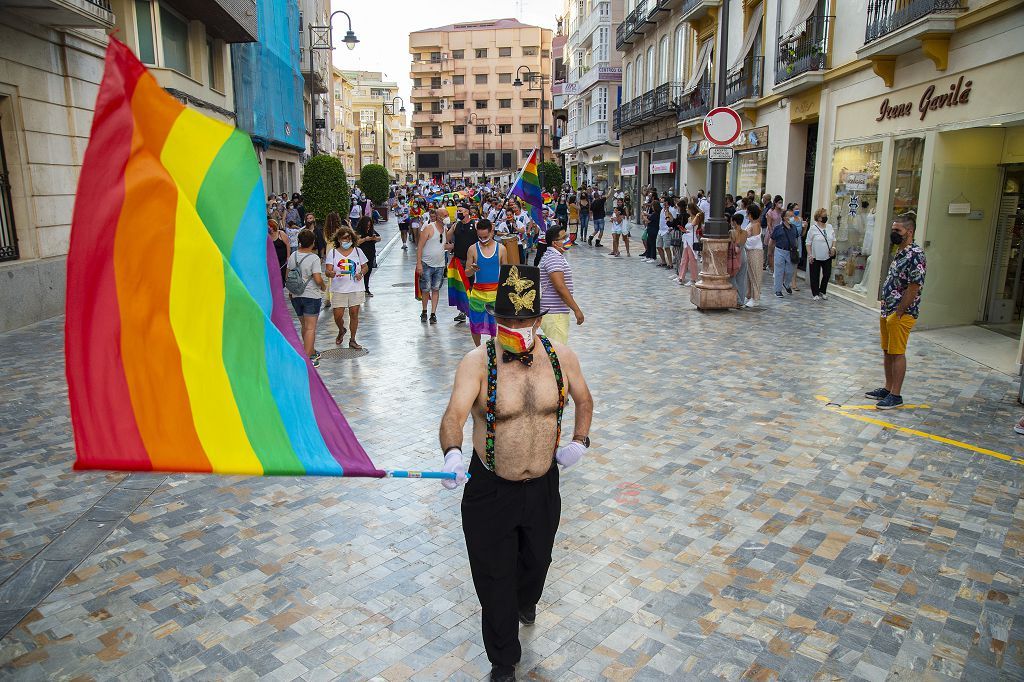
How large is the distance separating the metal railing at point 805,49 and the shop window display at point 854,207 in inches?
85.7

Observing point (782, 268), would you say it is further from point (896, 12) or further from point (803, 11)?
point (803, 11)

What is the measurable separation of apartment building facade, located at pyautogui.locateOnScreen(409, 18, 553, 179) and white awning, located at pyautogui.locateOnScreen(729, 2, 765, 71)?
6510 cm

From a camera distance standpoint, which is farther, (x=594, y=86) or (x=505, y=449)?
(x=594, y=86)

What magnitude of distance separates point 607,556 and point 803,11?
52.9ft

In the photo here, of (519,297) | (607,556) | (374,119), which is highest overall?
(374,119)

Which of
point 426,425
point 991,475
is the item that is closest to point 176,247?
point 426,425

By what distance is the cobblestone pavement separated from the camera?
359 cm

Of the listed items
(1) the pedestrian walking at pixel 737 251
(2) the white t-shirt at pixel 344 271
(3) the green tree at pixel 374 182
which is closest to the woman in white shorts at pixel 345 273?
(2) the white t-shirt at pixel 344 271

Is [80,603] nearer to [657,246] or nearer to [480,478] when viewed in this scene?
[480,478]

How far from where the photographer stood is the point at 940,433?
666 centimetres

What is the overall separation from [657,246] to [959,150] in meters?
9.57

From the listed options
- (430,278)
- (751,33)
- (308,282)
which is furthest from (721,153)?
(751,33)

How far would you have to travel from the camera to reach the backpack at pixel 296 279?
8.99 meters

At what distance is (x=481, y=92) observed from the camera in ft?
285
